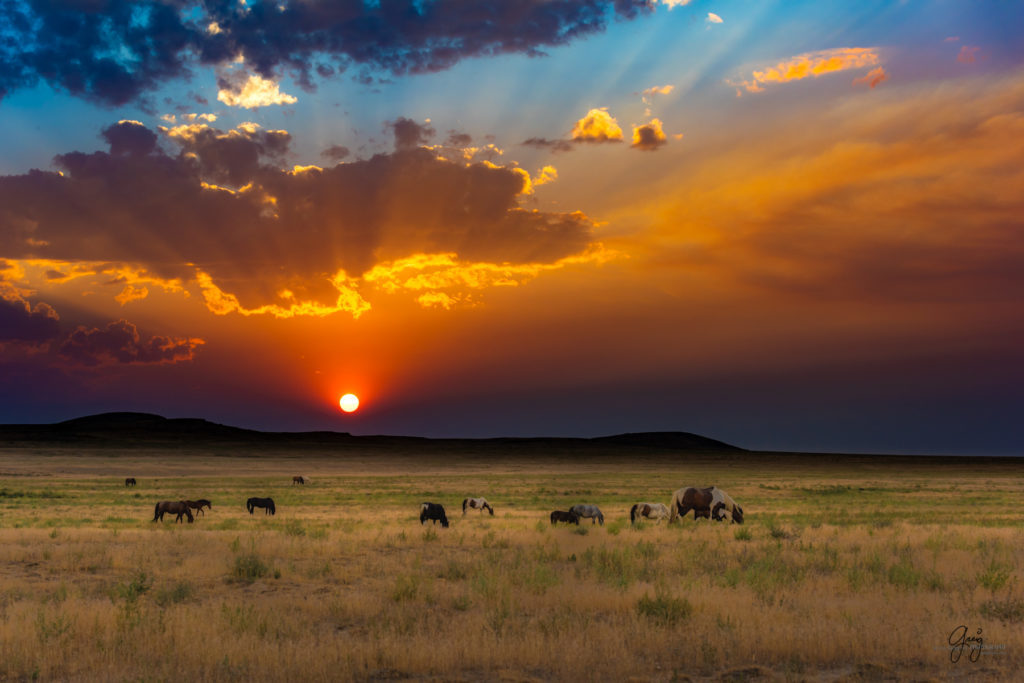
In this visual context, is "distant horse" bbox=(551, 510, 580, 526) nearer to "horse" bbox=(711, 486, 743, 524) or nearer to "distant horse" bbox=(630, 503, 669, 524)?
"distant horse" bbox=(630, 503, 669, 524)

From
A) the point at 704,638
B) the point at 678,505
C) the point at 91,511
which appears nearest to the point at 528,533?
the point at 678,505

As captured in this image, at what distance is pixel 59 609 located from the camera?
1116 centimetres

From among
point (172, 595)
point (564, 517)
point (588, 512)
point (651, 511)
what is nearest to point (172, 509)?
point (564, 517)

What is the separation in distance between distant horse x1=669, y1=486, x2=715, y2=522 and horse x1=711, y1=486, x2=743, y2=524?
0.16 m

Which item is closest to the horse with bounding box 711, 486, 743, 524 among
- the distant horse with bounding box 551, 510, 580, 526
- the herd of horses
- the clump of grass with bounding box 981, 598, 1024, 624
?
the herd of horses

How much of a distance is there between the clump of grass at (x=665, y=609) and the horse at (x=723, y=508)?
704 inches

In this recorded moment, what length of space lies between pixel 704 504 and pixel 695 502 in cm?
35

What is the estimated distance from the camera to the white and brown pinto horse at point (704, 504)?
93.7 ft

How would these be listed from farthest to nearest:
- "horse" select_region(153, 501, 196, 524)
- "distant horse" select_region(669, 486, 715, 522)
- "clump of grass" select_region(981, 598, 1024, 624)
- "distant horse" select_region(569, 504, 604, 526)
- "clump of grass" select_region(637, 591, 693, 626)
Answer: "distant horse" select_region(669, 486, 715, 522) < "horse" select_region(153, 501, 196, 524) < "distant horse" select_region(569, 504, 604, 526) < "clump of grass" select_region(981, 598, 1024, 624) < "clump of grass" select_region(637, 591, 693, 626)

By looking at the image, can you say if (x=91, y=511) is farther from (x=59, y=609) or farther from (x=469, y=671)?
(x=469, y=671)

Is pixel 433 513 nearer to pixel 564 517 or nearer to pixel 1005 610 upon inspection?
pixel 564 517

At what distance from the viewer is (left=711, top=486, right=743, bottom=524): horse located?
2827 centimetres

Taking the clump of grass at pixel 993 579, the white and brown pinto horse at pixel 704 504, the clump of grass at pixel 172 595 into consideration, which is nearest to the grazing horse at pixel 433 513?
the white and brown pinto horse at pixel 704 504

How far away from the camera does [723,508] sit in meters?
28.7
